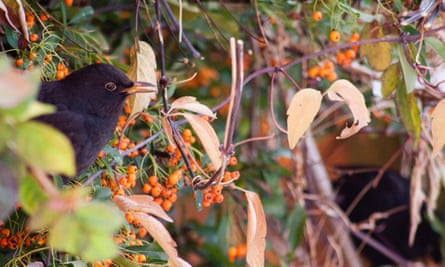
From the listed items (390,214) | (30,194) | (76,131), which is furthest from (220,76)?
(30,194)

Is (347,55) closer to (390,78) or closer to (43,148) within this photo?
(390,78)

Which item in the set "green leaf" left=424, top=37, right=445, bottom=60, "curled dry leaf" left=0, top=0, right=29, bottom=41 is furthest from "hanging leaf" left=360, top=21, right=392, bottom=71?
"curled dry leaf" left=0, top=0, right=29, bottom=41

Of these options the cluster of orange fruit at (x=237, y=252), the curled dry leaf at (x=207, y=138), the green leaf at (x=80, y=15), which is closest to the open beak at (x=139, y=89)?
the curled dry leaf at (x=207, y=138)

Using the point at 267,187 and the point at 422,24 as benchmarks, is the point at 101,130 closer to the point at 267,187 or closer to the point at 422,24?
the point at 422,24

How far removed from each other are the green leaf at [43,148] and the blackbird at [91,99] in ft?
1.43

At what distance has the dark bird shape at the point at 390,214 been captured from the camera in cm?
241

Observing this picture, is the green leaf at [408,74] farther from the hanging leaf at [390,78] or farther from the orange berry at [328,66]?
the orange berry at [328,66]

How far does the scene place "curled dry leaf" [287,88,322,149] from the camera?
1023mm

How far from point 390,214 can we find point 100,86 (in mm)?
1574

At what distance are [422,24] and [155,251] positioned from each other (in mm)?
651

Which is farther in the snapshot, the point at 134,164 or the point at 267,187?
the point at 267,187

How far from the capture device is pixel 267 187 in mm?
2031

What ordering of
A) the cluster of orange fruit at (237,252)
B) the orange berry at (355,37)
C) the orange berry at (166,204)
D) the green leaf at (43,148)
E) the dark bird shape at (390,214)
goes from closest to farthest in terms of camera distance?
the green leaf at (43,148) → the orange berry at (166,204) → the orange berry at (355,37) → the cluster of orange fruit at (237,252) → the dark bird shape at (390,214)

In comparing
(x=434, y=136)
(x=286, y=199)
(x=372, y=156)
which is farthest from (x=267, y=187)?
(x=372, y=156)
